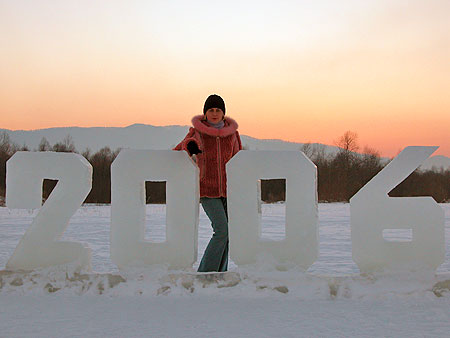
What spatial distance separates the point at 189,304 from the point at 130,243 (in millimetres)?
657

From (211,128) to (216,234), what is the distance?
2.60 ft

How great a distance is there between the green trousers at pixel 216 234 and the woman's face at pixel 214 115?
1.96 feet

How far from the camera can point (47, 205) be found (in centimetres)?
312

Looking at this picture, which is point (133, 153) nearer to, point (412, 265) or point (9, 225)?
point (412, 265)

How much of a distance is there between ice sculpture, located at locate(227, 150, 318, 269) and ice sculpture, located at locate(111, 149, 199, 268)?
29 centimetres

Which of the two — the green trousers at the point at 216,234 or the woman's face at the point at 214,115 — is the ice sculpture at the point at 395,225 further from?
the woman's face at the point at 214,115

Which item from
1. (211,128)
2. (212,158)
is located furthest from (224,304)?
(211,128)

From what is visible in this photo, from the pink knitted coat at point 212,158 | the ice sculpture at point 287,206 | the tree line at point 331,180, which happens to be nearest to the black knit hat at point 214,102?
the pink knitted coat at point 212,158

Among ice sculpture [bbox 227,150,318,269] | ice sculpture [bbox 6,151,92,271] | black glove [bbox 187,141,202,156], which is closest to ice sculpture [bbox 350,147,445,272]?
ice sculpture [bbox 227,150,318,269]

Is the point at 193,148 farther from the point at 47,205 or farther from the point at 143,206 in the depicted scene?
the point at 47,205

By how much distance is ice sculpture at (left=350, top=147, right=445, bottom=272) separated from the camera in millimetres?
2965

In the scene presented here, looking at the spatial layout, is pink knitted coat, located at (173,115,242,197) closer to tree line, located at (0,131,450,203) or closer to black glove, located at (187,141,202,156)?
black glove, located at (187,141,202,156)

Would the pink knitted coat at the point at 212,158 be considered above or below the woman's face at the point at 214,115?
below

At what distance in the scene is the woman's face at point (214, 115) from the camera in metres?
3.34
